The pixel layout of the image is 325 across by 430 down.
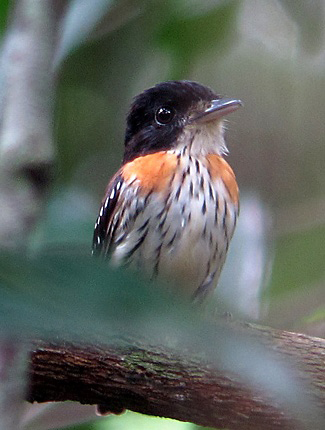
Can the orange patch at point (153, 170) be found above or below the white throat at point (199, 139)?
below

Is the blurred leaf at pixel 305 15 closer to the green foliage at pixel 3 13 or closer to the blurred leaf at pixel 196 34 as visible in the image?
the blurred leaf at pixel 196 34

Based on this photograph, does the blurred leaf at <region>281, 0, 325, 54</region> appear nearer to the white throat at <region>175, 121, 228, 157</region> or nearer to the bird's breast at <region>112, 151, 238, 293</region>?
the bird's breast at <region>112, 151, 238, 293</region>

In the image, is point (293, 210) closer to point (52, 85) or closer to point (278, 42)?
point (278, 42)

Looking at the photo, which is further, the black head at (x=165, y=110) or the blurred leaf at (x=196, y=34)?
the black head at (x=165, y=110)

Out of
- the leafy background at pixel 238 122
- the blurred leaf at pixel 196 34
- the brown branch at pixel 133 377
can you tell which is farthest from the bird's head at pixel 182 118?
Result: the brown branch at pixel 133 377

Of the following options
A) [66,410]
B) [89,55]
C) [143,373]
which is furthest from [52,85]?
[66,410]

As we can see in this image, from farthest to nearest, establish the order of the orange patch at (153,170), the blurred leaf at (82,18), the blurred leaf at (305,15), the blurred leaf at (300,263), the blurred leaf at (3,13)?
the orange patch at (153,170) < the blurred leaf at (300,263) < the blurred leaf at (305,15) < the blurred leaf at (3,13) < the blurred leaf at (82,18)
